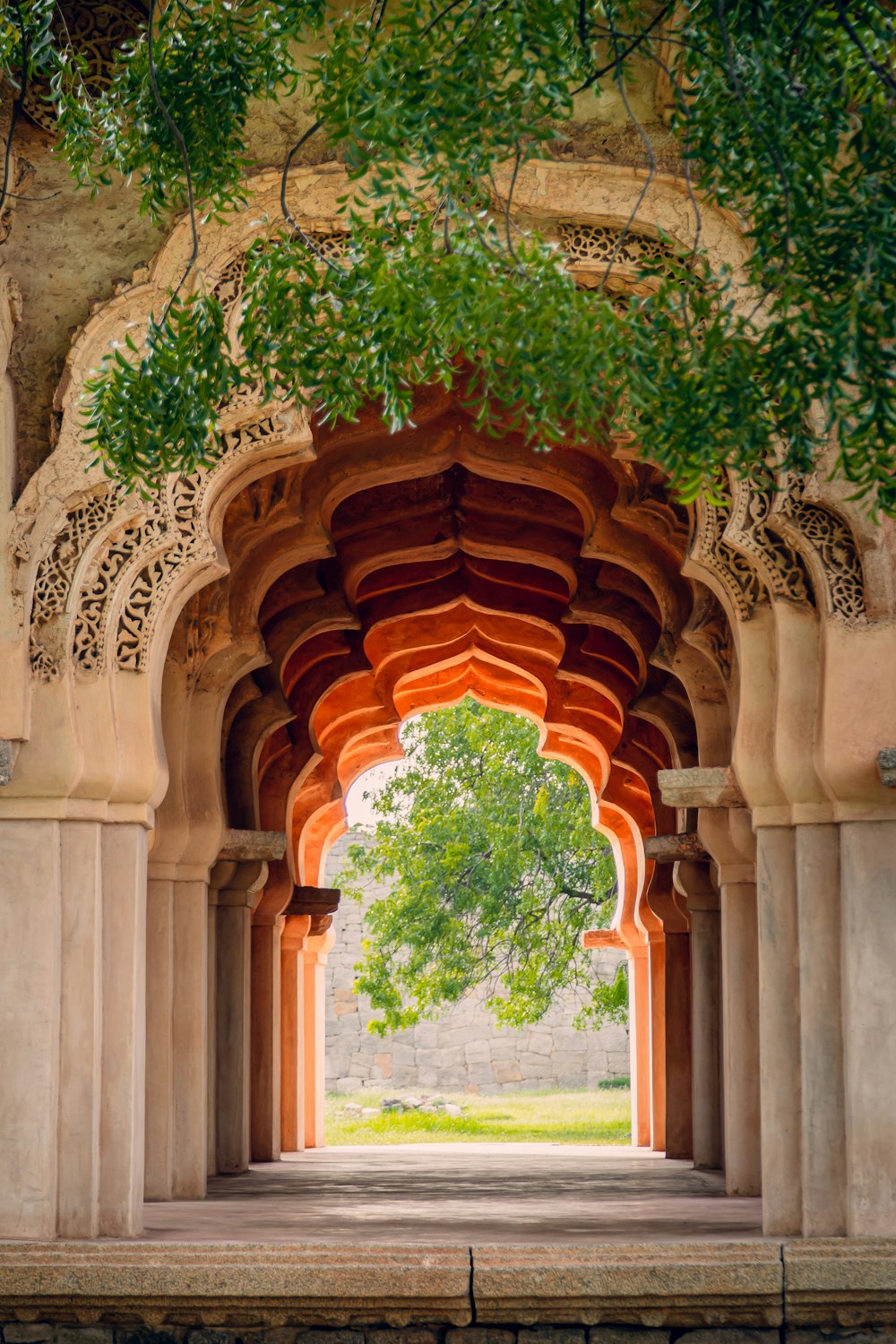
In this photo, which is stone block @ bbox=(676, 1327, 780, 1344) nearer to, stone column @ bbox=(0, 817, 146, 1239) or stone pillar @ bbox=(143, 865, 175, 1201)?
stone column @ bbox=(0, 817, 146, 1239)

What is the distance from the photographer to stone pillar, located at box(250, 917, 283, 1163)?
1414 centimetres

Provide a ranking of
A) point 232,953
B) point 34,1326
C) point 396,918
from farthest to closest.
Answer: point 396,918 < point 232,953 < point 34,1326

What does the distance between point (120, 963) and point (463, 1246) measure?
203 centimetres

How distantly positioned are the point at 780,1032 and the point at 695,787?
190 cm

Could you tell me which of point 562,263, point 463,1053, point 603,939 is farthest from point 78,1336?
point 463,1053

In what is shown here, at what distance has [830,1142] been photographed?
24.5ft

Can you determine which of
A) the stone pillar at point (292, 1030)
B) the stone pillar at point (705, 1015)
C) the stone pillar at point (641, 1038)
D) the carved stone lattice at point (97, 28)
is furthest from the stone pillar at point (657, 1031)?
the carved stone lattice at point (97, 28)

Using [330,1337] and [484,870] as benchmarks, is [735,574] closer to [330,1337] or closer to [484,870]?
[330,1337]

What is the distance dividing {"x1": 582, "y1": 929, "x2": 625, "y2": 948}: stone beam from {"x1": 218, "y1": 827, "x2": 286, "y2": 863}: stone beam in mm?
6885

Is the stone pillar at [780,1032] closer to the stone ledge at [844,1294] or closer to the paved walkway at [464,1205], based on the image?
the paved walkway at [464,1205]

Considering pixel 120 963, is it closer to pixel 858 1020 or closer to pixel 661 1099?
pixel 858 1020

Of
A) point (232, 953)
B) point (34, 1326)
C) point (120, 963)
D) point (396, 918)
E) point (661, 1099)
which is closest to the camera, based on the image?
point (34, 1326)

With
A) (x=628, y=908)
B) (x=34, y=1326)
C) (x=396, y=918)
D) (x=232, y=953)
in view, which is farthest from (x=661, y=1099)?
(x=34, y=1326)

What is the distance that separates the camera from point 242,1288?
266 inches
